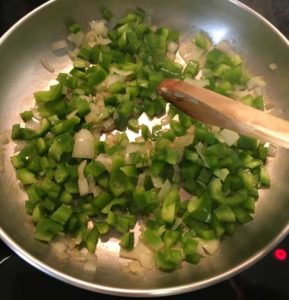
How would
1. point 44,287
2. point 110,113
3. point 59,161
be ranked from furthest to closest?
1. point 110,113
2. point 59,161
3. point 44,287

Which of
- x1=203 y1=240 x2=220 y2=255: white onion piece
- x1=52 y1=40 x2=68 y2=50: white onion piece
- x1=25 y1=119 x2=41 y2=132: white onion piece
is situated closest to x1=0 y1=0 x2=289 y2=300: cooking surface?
x1=203 y1=240 x2=220 y2=255: white onion piece

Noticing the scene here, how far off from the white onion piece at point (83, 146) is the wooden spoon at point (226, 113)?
0.32 meters

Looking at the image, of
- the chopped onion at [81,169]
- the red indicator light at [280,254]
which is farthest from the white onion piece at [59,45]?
the red indicator light at [280,254]

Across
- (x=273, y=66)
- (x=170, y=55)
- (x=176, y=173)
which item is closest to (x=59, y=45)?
(x=170, y=55)

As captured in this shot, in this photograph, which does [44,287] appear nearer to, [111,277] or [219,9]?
[111,277]

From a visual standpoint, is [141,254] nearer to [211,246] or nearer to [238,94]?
[211,246]

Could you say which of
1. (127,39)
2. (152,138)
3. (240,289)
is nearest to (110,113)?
(152,138)

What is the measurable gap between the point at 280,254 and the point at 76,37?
1.14 m

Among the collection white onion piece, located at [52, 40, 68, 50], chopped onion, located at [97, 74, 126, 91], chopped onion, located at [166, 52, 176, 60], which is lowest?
chopped onion, located at [97, 74, 126, 91]

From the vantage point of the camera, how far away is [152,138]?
1646 mm

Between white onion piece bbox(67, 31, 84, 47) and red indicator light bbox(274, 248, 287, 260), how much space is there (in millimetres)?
1105

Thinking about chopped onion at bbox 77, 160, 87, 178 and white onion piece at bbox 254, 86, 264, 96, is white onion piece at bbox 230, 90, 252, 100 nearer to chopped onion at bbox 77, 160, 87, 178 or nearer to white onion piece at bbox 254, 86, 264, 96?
white onion piece at bbox 254, 86, 264, 96

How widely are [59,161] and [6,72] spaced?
1.53 ft

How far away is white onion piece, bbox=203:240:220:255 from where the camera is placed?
148 centimetres
